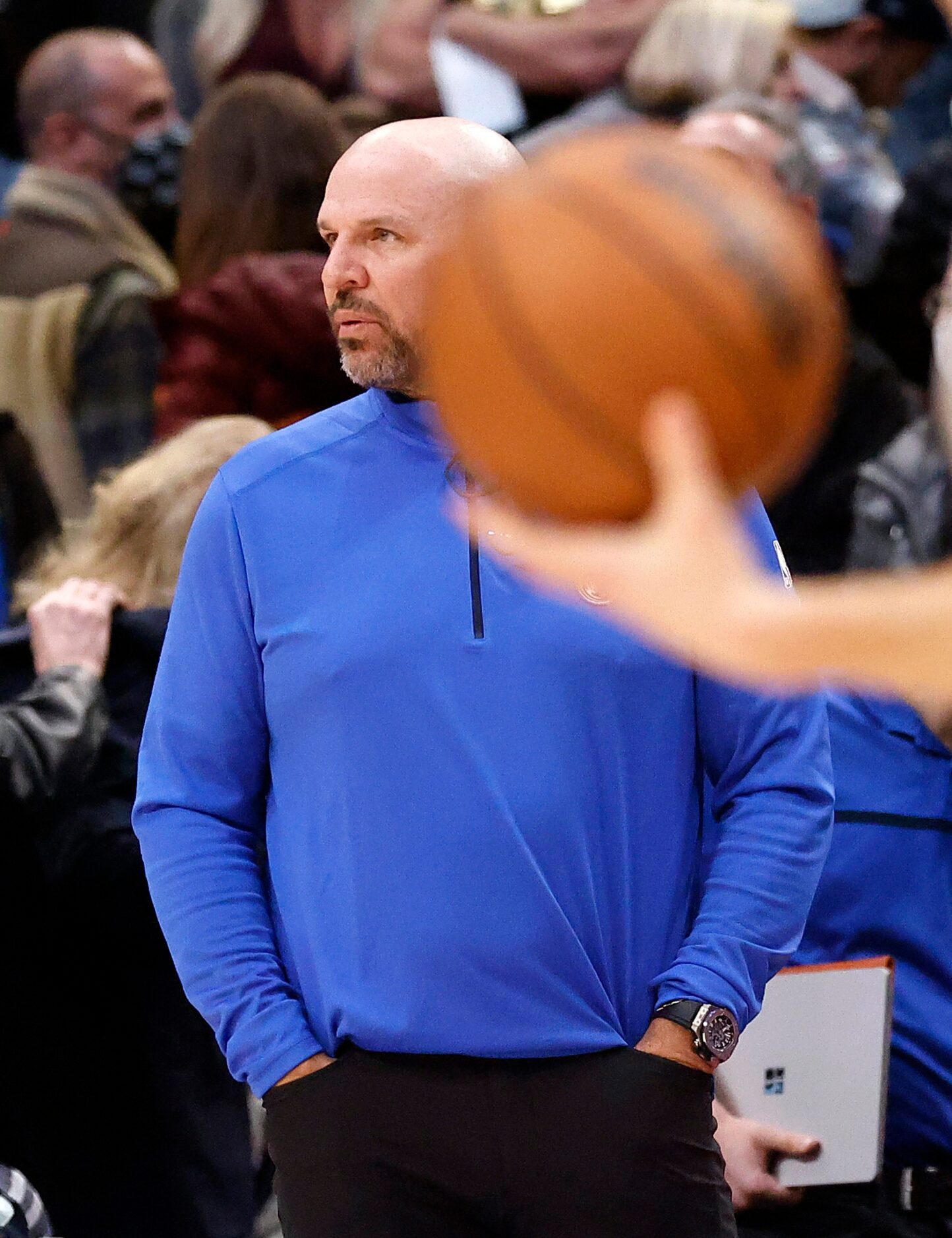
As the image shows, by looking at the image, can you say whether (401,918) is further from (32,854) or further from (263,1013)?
(32,854)

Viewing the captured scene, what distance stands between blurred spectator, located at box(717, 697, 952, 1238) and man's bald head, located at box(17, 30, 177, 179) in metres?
3.19

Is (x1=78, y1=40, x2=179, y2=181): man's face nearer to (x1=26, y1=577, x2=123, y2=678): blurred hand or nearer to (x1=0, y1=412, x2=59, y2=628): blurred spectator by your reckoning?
(x1=0, y1=412, x2=59, y2=628): blurred spectator

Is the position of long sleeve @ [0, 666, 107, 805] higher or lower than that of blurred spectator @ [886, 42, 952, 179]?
lower

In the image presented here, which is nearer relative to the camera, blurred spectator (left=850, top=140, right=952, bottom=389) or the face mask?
blurred spectator (left=850, top=140, right=952, bottom=389)

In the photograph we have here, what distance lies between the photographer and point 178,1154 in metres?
3.31

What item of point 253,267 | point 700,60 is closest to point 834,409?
point 700,60

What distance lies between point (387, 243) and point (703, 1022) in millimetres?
1095

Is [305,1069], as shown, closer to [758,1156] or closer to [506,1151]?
[506,1151]

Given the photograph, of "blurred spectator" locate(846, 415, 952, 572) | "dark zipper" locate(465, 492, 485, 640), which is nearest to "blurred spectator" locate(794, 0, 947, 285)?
"blurred spectator" locate(846, 415, 952, 572)

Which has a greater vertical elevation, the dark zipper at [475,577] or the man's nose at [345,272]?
the man's nose at [345,272]

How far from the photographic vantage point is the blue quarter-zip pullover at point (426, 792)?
7.18 ft

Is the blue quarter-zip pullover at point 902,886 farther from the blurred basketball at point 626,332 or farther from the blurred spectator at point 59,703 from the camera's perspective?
the blurred basketball at point 626,332

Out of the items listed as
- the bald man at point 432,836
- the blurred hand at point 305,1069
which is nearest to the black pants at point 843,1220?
the bald man at point 432,836

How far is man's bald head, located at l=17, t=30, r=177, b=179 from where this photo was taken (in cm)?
514
